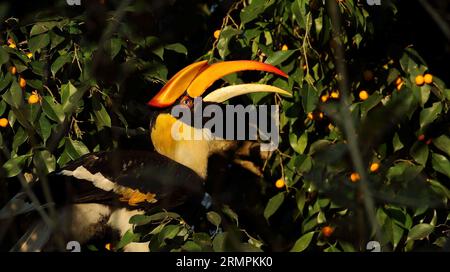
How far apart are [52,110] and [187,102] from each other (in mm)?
614

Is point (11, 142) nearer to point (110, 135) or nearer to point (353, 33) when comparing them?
point (110, 135)

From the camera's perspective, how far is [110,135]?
2.09 m

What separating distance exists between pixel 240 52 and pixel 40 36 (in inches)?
21.7

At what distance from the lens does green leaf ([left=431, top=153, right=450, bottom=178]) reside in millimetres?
2041

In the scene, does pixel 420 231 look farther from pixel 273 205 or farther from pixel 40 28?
→ pixel 40 28

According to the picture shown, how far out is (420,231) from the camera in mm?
1855

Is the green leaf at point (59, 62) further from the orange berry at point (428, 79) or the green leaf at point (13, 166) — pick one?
the orange berry at point (428, 79)

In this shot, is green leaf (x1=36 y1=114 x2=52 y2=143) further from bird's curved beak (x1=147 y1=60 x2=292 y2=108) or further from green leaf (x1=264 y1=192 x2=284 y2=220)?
green leaf (x1=264 y1=192 x2=284 y2=220)

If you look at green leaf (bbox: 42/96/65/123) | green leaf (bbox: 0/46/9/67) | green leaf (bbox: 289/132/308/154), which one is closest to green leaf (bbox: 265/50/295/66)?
green leaf (bbox: 289/132/308/154)

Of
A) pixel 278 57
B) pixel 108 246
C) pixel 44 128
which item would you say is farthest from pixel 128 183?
pixel 278 57

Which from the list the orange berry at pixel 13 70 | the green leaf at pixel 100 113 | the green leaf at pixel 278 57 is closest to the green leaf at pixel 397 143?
the green leaf at pixel 278 57

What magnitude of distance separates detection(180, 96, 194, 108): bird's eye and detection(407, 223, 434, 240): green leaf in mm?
835

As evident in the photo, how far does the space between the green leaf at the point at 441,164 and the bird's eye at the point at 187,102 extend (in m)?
0.76
